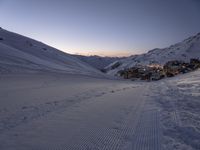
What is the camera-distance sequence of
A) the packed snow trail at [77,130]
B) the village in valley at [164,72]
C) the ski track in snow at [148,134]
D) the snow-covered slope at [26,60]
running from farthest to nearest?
1. the village in valley at [164,72]
2. the snow-covered slope at [26,60]
3. the ski track in snow at [148,134]
4. the packed snow trail at [77,130]

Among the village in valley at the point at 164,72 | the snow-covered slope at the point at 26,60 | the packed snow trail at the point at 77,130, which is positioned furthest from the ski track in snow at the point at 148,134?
the village in valley at the point at 164,72

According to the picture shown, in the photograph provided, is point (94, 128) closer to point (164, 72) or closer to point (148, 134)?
point (148, 134)

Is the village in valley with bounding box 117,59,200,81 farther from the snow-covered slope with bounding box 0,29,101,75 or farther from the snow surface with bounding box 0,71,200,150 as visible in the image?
the snow surface with bounding box 0,71,200,150

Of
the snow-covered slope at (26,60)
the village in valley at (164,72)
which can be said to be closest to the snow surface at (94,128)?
the snow-covered slope at (26,60)

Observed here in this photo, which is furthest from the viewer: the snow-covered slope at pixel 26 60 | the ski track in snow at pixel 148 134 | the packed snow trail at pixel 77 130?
the snow-covered slope at pixel 26 60

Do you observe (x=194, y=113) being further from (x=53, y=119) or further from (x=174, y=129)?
(x=53, y=119)

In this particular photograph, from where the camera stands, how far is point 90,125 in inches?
384

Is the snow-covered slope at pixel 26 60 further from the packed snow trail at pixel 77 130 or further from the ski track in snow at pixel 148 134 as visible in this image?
the ski track in snow at pixel 148 134

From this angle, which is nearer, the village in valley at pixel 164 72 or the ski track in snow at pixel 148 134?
the ski track in snow at pixel 148 134

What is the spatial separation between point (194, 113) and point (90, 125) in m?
5.25

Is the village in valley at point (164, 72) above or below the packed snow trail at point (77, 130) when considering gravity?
above

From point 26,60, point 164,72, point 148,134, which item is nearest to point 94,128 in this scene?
point 148,134

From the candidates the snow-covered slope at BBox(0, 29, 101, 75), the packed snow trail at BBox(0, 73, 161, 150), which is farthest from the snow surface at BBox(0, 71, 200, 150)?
the snow-covered slope at BBox(0, 29, 101, 75)

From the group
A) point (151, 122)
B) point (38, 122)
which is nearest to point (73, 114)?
point (38, 122)
